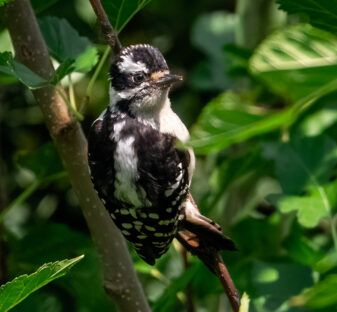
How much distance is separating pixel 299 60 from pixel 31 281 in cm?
52

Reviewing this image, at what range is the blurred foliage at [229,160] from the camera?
3.52 feet

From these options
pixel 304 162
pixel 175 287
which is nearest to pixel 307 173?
pixel 304 162

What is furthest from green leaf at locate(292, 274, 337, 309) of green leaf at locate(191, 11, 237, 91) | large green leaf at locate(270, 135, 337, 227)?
green leaf at locate(191, 11, 237, 91)

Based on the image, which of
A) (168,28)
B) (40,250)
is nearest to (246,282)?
(40,250)

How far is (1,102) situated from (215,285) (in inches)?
52.7

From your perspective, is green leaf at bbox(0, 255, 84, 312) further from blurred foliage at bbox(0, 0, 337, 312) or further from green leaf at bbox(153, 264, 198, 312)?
green leaf at bbox(153, 264, 198, 312)

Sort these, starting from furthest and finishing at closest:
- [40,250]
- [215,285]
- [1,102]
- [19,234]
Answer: [1,102], [19,234], [40,250], [215,285]

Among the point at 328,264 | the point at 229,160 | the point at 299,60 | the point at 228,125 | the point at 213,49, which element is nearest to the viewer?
the point at 228,125

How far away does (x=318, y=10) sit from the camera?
45.1 inches

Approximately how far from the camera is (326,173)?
1773 mm

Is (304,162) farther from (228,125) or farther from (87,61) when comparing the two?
(228,125)

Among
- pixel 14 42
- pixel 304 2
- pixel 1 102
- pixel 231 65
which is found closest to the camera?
pixel 304 2

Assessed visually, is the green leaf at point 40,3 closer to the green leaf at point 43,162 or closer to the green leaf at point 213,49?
the green leaf at point 43,162

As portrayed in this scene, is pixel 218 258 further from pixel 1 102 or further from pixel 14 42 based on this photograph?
pixel 1 102
